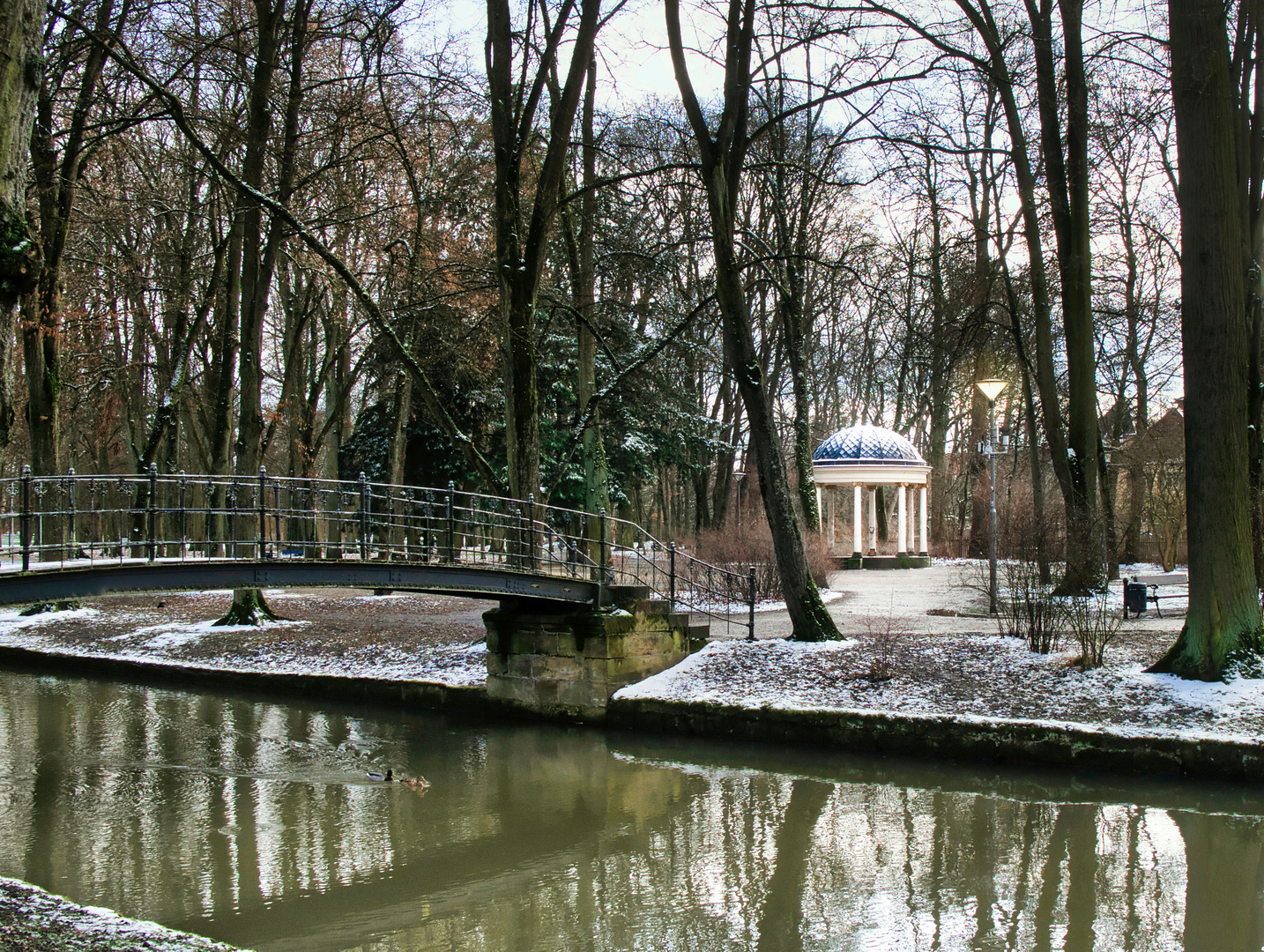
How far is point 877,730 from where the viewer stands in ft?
34.8

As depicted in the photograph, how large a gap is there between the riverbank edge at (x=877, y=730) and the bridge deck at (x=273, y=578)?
1.66 m

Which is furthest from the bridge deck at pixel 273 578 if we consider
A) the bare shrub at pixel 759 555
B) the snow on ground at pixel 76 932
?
the bare shrub at pixel 759 555

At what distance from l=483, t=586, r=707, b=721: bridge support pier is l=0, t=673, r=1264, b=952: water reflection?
131cm

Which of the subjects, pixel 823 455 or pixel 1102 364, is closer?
pixel 1102 364

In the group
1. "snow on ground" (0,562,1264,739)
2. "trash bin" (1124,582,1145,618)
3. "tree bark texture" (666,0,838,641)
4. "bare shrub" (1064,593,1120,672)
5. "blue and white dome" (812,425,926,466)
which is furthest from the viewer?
"blue and white dome" (812,425,926,466)

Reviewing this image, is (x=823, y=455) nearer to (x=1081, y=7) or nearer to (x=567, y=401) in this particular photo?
(x=567, y=401)

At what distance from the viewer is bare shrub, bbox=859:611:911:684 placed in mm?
11758

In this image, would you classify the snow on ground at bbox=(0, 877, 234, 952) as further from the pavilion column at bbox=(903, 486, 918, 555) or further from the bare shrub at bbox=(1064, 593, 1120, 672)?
the pavilion column at bbox=(903, 486, 918, 555)

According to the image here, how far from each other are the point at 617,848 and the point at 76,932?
4.12 m

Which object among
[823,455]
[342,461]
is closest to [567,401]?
[342,461]

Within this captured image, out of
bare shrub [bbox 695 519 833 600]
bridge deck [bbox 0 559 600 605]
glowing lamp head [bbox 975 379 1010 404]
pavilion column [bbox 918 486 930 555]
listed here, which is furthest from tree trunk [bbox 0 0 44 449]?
pavilion column [bbox 918 486 930 555]

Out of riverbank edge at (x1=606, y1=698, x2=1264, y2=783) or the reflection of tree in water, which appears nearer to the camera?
the reflection of tree in water

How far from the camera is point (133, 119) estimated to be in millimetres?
13273

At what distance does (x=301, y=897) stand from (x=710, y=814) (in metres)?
3.40
